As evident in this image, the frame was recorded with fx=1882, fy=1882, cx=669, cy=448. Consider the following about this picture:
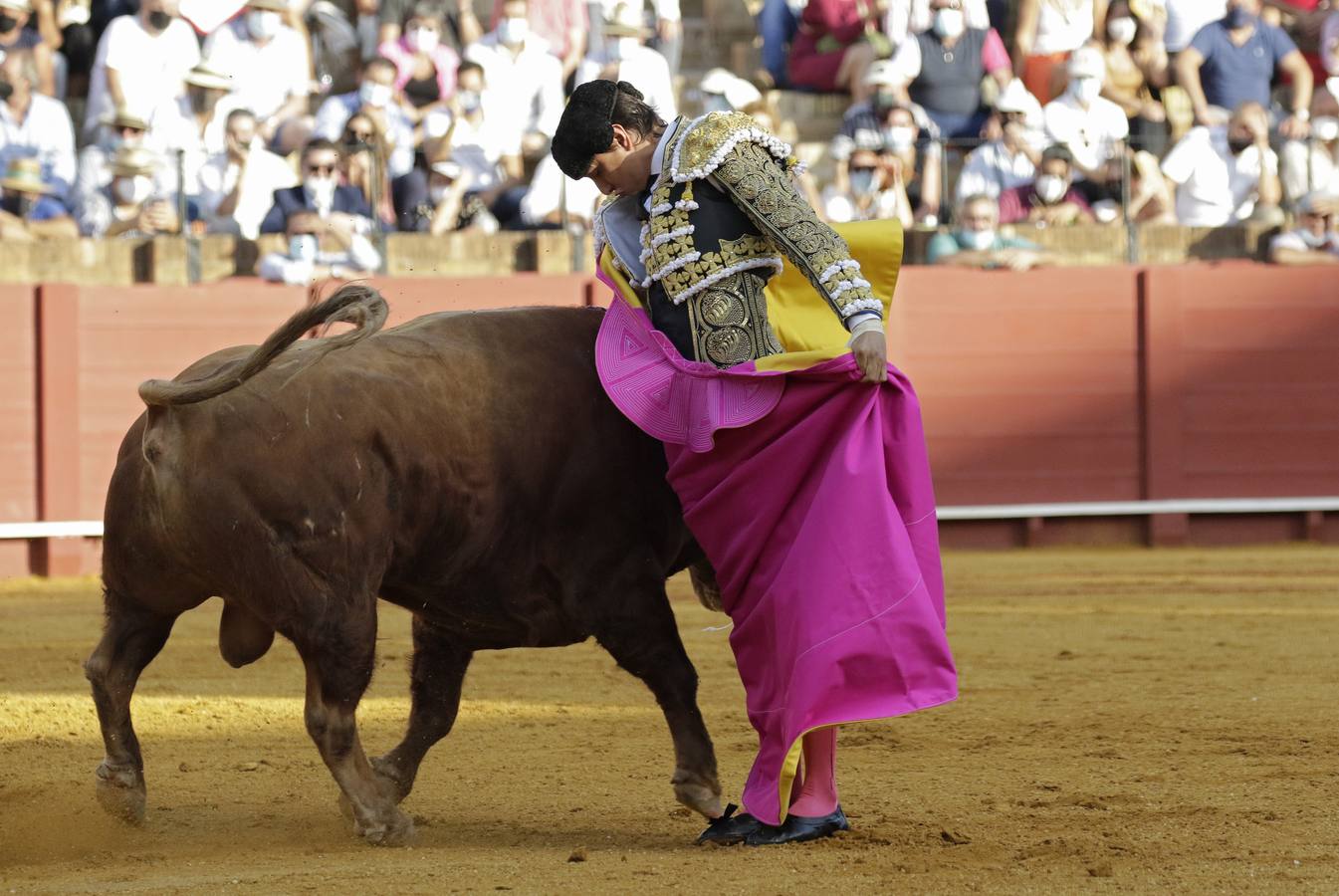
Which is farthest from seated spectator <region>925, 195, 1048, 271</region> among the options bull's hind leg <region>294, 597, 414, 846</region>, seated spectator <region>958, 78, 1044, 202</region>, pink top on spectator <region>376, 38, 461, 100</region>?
bull's hind leg <region>294, 597, 414, 846</region>

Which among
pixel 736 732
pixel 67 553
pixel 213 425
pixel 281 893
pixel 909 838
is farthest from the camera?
pixel 67 553

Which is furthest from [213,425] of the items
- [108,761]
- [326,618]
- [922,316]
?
[922,316]

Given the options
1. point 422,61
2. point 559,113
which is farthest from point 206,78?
point 559,113

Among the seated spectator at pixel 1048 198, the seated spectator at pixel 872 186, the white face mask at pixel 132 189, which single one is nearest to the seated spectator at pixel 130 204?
the white face mask at pixel 132 189

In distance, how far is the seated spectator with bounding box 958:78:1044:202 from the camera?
936 cm

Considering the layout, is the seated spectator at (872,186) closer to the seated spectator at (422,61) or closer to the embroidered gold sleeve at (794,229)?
the seated spectator at (422,61)

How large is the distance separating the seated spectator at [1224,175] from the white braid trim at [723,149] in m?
6.84

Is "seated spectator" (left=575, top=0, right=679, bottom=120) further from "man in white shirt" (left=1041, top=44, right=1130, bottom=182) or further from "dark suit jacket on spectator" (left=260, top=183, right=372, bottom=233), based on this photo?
"man in white shirt" (left=1041, top=44, right=1130, bottom=182)

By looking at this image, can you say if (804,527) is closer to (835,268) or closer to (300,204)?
(835,268)

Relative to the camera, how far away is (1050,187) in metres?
9.39

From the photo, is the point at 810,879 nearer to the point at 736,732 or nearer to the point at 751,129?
the point at 751,129

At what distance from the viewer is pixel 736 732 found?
452cm

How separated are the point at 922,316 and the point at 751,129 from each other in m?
6.12

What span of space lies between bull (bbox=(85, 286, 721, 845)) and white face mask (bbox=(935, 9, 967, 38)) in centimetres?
672
